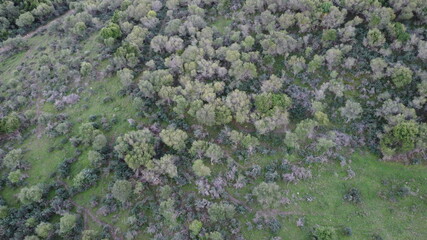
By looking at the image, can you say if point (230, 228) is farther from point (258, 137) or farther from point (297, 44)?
point (297, 44)

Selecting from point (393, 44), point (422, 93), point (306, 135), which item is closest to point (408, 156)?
point (422, 93)

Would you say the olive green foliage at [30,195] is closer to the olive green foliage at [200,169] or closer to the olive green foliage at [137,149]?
the olive green foliage at [137,149]

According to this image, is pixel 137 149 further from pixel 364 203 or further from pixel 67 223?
pixel 364 203

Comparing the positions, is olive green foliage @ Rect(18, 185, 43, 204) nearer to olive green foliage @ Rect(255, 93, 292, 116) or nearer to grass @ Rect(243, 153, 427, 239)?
grass @ Rect(243, 153, 427, 239)

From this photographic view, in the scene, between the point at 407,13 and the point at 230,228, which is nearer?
the point at 230,228

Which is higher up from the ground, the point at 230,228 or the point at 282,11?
the point at 282,11

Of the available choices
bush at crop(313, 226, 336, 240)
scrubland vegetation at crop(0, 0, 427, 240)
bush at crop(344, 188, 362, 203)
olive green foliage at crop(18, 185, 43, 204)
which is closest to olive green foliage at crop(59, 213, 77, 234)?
scrubland vegetation at crop(0, 0, 427, 240)

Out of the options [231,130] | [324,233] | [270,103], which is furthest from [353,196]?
[231,130]

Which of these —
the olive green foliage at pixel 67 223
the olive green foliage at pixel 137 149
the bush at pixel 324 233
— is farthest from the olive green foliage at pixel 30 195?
the bush at pixel 324 233

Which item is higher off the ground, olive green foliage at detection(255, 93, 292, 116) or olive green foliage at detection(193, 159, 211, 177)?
olive green foliage at detection(255, 93, 292, 116)
